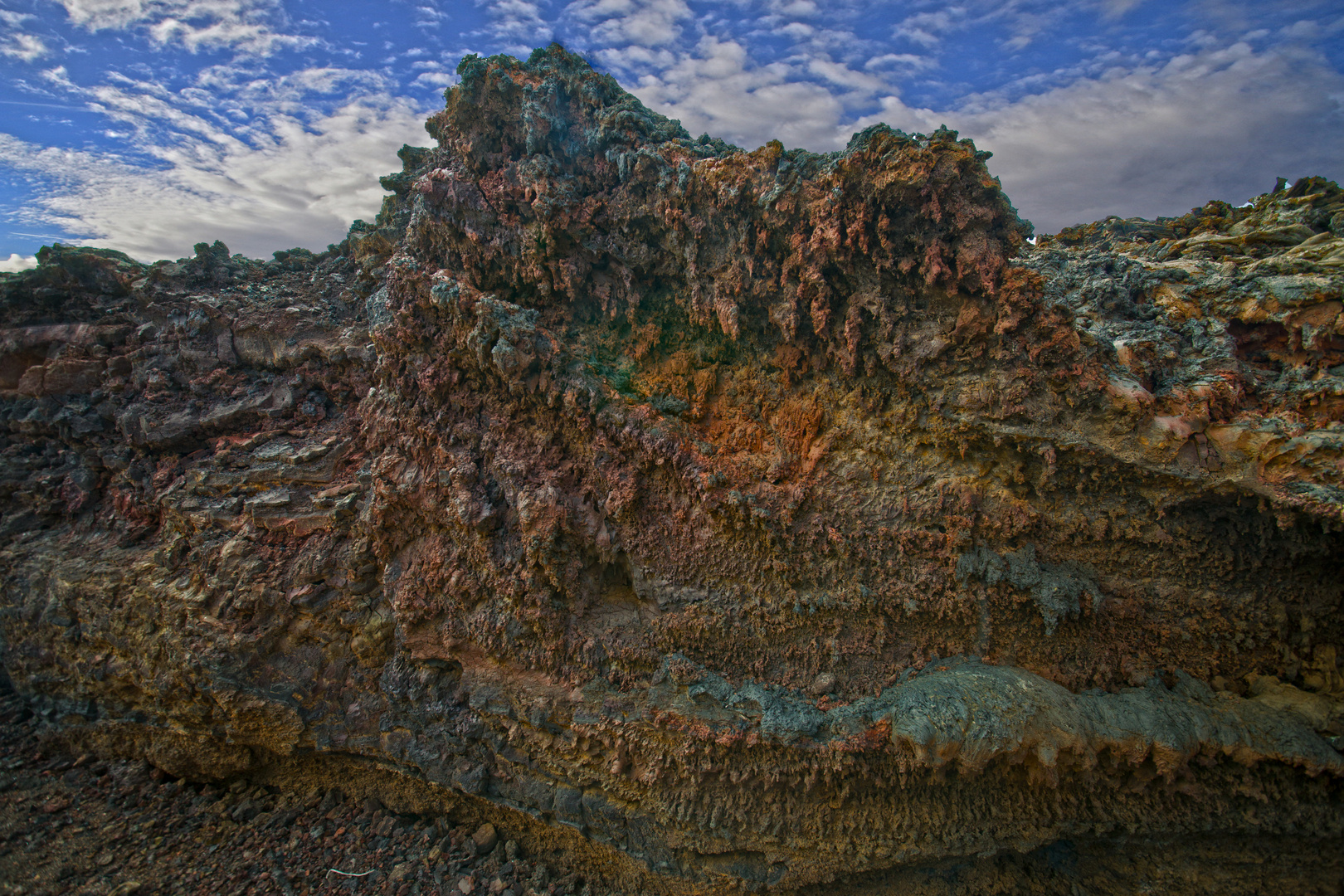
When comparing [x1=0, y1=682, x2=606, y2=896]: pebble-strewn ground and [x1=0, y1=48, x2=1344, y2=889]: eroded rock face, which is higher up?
[x1=0, y1=48, x2=1344, y2=889]: eroded rock face

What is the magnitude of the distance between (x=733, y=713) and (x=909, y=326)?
327 centimetres

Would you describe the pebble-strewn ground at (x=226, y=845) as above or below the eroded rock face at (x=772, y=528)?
below

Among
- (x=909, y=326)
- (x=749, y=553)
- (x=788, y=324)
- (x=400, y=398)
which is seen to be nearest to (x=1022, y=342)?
(x=909, y=326)

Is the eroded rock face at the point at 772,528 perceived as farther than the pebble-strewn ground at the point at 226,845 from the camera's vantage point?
No

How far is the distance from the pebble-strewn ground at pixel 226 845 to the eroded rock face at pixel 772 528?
0.37 meters

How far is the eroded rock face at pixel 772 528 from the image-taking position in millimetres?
3771

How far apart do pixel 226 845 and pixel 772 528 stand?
5.63 meters

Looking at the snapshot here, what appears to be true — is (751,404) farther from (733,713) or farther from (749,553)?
(733,713)

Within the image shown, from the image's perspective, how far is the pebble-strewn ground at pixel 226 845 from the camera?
448 centimetres

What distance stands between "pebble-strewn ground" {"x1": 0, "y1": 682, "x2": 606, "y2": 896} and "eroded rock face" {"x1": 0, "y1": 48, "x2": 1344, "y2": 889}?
1.23 ft

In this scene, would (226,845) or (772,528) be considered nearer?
(772,528)

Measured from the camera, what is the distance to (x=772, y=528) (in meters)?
4.29

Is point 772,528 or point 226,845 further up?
point 772,528

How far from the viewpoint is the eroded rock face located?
12.4 ft
